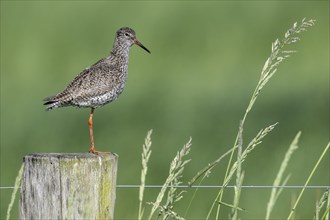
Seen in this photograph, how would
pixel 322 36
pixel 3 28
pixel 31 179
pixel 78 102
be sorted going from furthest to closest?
pixel 322 36
pixel 3 28
pixel 78 102
pixel 31 179

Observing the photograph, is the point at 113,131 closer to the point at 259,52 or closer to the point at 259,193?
the point at 259,193

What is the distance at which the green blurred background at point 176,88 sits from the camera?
11375 mm

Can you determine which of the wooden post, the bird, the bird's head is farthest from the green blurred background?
the bird

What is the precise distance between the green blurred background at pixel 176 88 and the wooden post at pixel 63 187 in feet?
4.01

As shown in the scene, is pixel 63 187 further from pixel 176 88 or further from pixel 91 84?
pixel 176 88

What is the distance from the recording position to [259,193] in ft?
34.4

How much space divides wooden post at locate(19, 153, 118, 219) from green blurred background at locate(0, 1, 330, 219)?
122cm

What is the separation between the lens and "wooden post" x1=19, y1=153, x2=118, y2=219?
192 inches

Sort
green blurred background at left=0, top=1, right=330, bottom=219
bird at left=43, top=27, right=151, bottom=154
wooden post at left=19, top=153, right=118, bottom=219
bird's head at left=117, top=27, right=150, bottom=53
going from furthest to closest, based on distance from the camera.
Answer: green blurred background at left=0, top=1, right=330, bottom=219 → bird's head at left=117, top=27, right=150, bottom=53 → bird at left=43, top=27, right=151, bottom=154 → wooden post at left=19, top=153, right=118, bottom=219

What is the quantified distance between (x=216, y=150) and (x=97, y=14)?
9.73 m

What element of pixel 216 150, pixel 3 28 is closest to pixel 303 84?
pixel 216 150

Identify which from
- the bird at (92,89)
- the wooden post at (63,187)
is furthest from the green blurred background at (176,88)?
the bird at (92,89)

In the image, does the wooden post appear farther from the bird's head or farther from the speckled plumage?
the bird's head

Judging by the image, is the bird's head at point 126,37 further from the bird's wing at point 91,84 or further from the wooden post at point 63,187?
the wooden post at point 63,187
